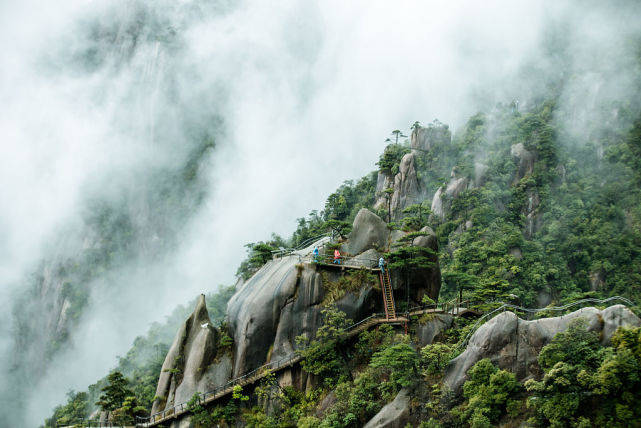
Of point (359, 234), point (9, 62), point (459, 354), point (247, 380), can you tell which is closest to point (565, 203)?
point (359, 234)

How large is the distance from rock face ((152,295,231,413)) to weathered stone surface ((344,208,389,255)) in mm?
10531

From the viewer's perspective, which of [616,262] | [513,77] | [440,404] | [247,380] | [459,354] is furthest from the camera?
[513,77]

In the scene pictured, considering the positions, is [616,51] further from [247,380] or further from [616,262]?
[247,380]

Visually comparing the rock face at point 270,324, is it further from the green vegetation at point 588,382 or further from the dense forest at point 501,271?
the green vegetation at point 588,382

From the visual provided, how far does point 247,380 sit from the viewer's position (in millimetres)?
25500

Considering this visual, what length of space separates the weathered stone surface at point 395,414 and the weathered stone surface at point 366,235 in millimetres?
11222

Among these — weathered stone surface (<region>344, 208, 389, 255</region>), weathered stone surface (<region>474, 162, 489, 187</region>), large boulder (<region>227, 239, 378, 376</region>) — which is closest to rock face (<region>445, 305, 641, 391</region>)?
large boulder (<region>227, 239, 378, 376</region>)

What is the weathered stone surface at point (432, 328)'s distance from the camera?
2475 centimetres

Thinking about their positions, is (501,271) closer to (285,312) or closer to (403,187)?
(403,187)

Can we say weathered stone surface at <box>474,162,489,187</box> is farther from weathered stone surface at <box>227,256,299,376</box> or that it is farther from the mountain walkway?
weathered stone surface at <box>227,256,299,376</box>

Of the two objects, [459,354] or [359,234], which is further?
[359,234]

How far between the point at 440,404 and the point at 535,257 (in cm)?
3699

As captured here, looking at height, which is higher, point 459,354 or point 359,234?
point 359,234

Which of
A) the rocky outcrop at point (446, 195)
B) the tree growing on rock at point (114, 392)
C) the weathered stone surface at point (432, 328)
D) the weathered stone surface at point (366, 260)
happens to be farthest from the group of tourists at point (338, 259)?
the rocky outcrop at point (446, 195)
